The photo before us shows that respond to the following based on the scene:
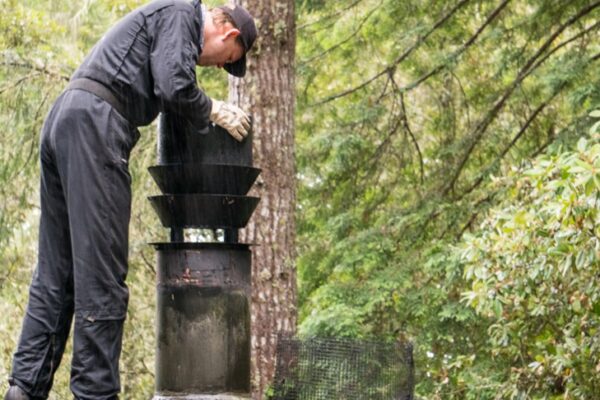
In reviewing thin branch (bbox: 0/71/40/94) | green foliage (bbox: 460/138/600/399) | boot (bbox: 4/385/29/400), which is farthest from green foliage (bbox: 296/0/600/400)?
boot (bbox: 4/385/29/400)

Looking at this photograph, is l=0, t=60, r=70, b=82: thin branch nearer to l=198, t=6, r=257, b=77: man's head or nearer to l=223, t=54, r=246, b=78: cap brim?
l=223, t=54, r=246, b=78: cap brim

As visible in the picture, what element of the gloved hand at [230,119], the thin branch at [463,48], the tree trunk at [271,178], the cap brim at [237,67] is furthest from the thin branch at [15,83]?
the gloved hand at [230,119]

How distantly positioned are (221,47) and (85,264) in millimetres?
1029

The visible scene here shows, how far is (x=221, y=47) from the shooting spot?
434cm

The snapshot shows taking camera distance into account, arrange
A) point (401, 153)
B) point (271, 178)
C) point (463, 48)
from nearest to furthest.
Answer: point (271, 178)
point (463, 48)
point (401, 153)

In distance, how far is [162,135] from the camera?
447 centimetres

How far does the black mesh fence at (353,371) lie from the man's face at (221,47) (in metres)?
1.23

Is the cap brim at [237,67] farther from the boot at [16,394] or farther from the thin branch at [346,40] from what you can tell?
the thin branch at [346,40]

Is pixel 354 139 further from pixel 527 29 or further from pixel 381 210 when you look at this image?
pixel 527 29

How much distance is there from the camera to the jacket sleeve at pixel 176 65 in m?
3.99

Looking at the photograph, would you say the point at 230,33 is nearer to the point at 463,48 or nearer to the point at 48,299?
the point at 48,299

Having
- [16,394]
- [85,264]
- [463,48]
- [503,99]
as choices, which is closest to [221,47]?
[85,264]

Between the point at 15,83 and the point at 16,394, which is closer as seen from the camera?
the point at 16,394

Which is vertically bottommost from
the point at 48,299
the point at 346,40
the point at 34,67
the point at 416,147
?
the point at 48,299
